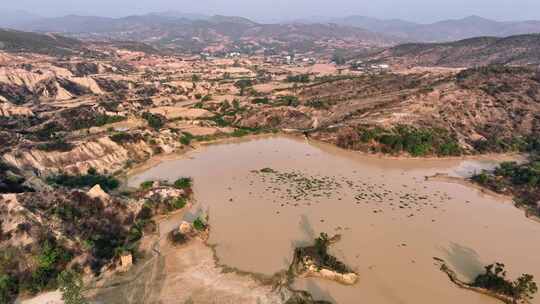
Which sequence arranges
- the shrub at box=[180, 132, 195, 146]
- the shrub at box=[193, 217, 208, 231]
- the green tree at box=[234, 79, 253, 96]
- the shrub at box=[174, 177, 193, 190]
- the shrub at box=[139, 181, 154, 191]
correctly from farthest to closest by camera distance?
the green tree at box=[234, 79, 253, 96] → the shrub at box=[180, 132, 195, 146] → the shrub at box=[174, 177, 193, 190] → the shrub at box=[139, 181, 154, 191] → the shrub at box=[193, 217, 208, 231]

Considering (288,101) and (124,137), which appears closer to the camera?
(124,137)

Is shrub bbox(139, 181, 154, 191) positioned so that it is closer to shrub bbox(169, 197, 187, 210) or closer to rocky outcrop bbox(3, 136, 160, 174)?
shrub bbox(169, 197, 187, 210)

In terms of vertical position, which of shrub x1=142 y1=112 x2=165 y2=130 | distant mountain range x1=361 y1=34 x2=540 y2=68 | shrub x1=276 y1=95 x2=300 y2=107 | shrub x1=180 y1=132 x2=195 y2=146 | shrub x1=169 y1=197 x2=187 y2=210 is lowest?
shrub x1=169 y1=197 x2=187 y2=210

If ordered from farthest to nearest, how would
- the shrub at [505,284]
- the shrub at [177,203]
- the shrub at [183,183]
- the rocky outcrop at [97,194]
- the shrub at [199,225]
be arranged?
the shrub at [183,183], the shrub at [177,203], the rocky outcrop at [97,194], the shrub at [199,225], the shrub at [505,284]

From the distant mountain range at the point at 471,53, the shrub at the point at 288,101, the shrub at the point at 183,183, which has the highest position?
the distant mountain range at the point at 471,53

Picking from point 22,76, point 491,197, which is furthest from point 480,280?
point 22,76

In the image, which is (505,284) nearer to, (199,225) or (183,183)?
(199,225)

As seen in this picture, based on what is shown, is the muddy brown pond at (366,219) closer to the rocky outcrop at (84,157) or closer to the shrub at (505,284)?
the shrub at (505,284)

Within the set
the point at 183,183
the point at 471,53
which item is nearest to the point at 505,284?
the point at 183,183

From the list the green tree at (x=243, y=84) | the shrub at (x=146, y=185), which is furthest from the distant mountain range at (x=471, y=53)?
the shrub at (x=146, y=185)

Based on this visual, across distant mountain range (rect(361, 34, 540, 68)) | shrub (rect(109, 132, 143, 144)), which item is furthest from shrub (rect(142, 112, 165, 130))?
distant mountain range (rect(361, 34, 540, 68))
